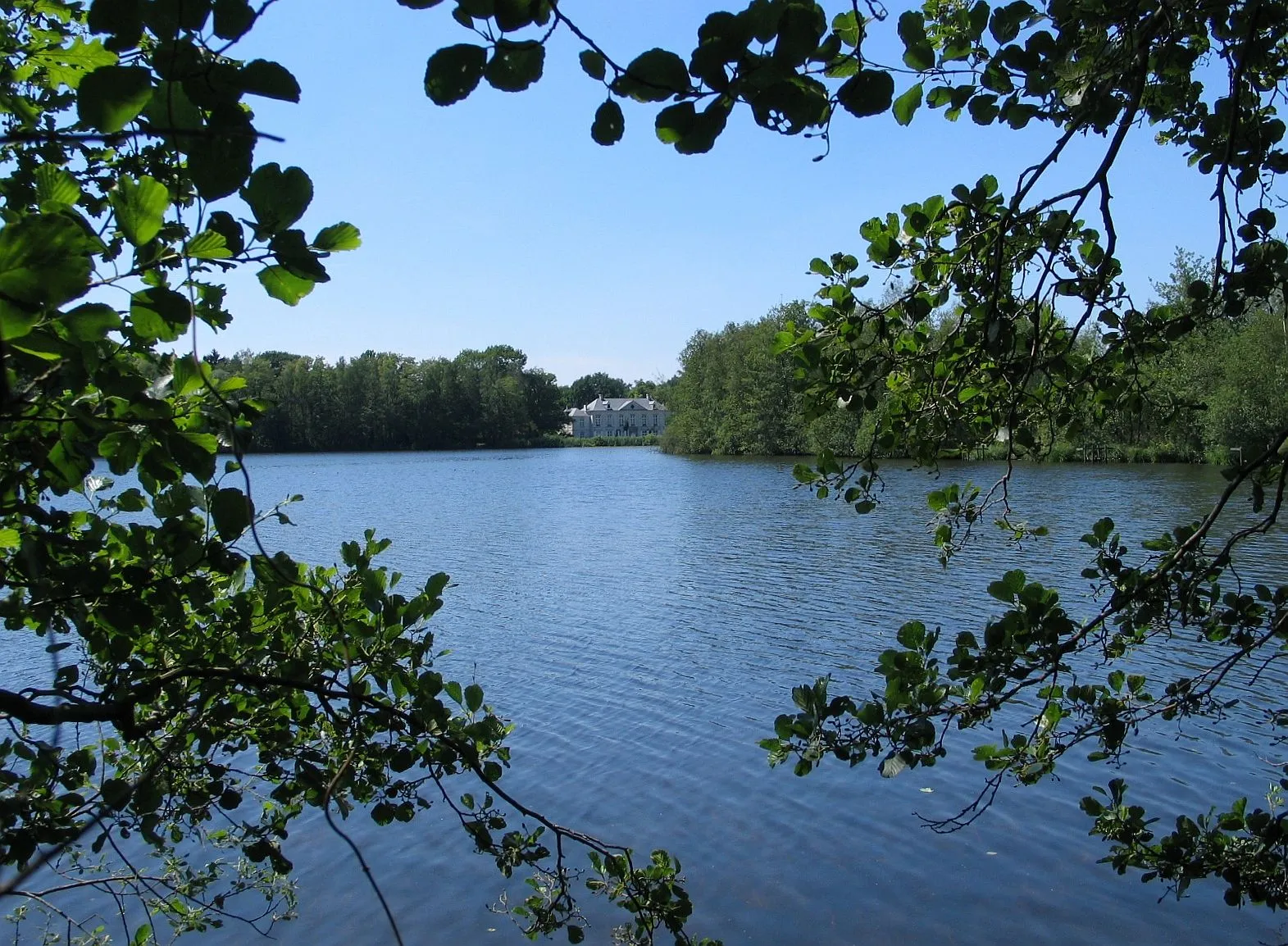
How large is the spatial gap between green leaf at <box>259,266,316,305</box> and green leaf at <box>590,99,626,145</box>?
0.53 meters

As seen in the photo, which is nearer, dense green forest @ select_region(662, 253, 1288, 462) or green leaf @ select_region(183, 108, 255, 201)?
green leaf @ select_region(183, 108, 255, 201)

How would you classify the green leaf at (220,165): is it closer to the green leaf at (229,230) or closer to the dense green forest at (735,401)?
the green leaf at (229,230)

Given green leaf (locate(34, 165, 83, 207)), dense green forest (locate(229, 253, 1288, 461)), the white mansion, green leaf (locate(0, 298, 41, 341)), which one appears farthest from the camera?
the white mansion

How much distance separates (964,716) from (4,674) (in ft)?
45.6

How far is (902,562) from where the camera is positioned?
2109cm

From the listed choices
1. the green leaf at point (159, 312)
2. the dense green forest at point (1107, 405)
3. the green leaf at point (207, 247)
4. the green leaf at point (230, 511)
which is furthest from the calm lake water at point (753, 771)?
the green leaf at point (207, 247)

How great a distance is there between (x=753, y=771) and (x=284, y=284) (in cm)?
918

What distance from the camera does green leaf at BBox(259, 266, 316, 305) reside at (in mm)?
1584

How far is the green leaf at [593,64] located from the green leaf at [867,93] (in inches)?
14.5

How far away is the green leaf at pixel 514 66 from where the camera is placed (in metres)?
1.35

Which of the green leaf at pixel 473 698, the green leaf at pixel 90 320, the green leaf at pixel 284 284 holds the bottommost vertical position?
the green leaf at pixel 473 698

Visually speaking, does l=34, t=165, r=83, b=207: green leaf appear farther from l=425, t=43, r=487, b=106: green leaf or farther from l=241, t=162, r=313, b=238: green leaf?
l=425, t=43, r=487, b=106: green leaf

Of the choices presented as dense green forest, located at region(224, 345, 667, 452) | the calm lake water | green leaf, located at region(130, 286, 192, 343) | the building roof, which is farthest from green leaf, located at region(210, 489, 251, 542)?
the building roof

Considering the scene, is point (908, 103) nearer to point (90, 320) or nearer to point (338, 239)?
point (338, 239)
